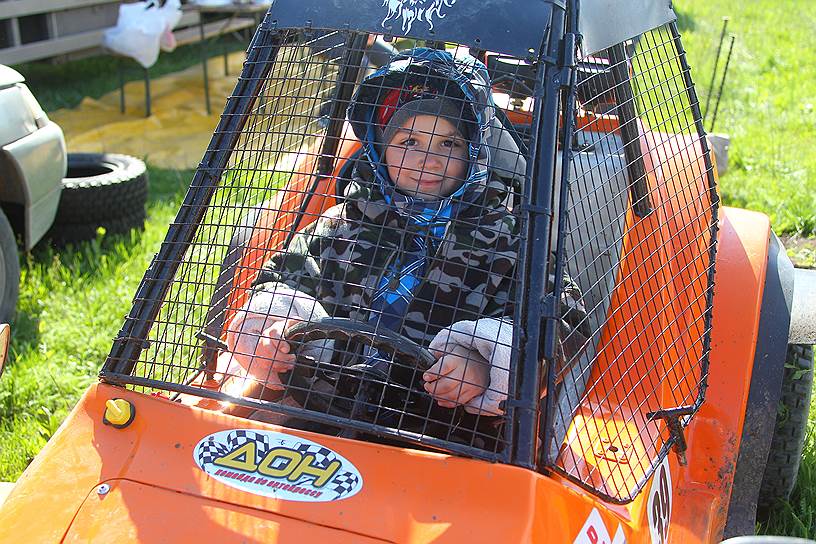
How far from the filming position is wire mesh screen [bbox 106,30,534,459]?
1.82m

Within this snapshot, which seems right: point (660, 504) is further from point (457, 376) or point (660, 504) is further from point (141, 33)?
point (141, 33)

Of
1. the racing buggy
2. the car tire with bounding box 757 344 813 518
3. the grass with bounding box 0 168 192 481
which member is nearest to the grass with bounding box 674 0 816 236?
the car tire with bounding box 757 344 813 518

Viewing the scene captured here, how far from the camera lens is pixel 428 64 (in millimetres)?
2021

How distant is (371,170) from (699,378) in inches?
35.1

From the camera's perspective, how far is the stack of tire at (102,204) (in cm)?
409

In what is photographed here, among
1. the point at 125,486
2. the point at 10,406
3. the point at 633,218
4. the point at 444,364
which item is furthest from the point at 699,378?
the point at 10,406

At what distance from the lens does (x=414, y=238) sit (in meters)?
2.17

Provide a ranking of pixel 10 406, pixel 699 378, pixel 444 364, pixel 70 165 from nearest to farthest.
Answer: pixel 444 364 < pixel 699 378 < pixel 10 406 < pixel 70 165

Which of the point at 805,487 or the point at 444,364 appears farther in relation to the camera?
the point at 805,487

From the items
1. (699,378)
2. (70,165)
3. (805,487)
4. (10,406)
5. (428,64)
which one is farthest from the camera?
(70,165)

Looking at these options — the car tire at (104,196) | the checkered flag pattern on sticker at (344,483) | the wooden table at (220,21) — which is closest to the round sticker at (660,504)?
the checkered flag pattern on sticker at (344,483)

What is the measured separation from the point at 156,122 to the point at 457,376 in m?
4.96

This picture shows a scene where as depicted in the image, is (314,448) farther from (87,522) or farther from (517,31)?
(517,31)

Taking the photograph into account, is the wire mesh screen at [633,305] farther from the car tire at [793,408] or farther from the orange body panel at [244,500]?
the car tire at [793,408]
